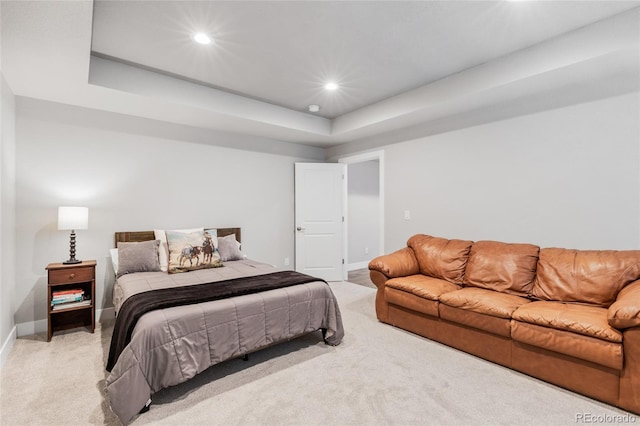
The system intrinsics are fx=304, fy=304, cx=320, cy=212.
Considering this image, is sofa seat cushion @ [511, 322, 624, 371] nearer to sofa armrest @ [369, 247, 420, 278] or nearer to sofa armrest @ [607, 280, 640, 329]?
sofa armrest @ [607, 280, 640, 329]

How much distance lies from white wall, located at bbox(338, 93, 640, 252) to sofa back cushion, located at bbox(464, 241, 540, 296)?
1.40ft

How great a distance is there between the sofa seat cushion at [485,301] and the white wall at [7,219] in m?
3.85

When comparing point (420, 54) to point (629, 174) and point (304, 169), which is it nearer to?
point (629, 174)

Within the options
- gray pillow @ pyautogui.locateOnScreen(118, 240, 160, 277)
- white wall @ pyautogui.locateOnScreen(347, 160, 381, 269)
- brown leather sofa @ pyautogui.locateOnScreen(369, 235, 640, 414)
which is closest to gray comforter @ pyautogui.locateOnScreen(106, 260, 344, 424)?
gray pillow @ pyautogui.locateOnScreen(118, 240, 160, 277)

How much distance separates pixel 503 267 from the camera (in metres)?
2.95

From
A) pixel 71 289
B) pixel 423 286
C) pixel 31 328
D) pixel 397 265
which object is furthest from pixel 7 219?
pixel 423 286

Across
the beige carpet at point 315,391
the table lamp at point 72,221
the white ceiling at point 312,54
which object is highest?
the white ceiling at point 312,54

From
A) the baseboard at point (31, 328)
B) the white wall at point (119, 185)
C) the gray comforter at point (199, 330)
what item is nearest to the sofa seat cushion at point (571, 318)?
the gray comforter at point (199, 330)

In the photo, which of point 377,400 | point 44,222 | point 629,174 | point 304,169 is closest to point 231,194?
point 304,169

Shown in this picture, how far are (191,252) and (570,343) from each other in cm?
353

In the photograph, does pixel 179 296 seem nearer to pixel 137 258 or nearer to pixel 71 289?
pixel 137 258

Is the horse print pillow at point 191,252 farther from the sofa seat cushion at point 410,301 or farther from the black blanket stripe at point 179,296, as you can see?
the sofa seat cushion at point 410,301

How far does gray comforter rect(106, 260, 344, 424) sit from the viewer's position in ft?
6.13

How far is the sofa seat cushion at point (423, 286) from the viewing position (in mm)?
2947
